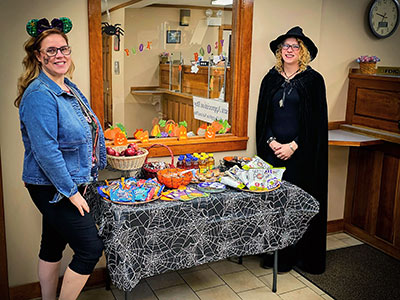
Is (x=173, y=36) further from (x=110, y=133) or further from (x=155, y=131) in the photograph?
(x=110, y=133)

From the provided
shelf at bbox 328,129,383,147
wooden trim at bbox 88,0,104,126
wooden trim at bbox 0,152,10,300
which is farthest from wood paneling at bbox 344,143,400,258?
wooden trim at bbox 0,152,10,300

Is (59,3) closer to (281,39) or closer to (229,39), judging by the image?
(229,39)

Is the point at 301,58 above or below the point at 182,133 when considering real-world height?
above

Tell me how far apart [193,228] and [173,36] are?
59.9 inches

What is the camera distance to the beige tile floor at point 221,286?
3.06 meters

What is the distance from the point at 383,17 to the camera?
157 inches

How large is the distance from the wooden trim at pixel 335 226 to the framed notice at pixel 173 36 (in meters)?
2.15

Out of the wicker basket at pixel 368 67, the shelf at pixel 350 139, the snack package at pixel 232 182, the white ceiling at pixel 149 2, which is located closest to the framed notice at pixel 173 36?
the white ceiling at pixel 149 2

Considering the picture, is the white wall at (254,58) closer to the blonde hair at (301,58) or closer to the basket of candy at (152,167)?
the blonde hair at (301,58)

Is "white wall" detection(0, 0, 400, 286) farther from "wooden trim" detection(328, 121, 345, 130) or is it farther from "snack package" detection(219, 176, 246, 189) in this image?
"snack package" detection(219, 176, 246, 189)

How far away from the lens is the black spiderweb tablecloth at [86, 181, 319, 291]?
2430mm

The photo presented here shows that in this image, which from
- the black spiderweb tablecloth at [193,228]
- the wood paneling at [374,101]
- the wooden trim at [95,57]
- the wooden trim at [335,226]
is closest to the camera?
the black spiderweb tablecloth at [193,228]

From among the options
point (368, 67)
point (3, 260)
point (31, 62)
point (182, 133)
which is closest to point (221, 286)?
point (182, 133)

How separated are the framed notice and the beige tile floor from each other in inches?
68.1
